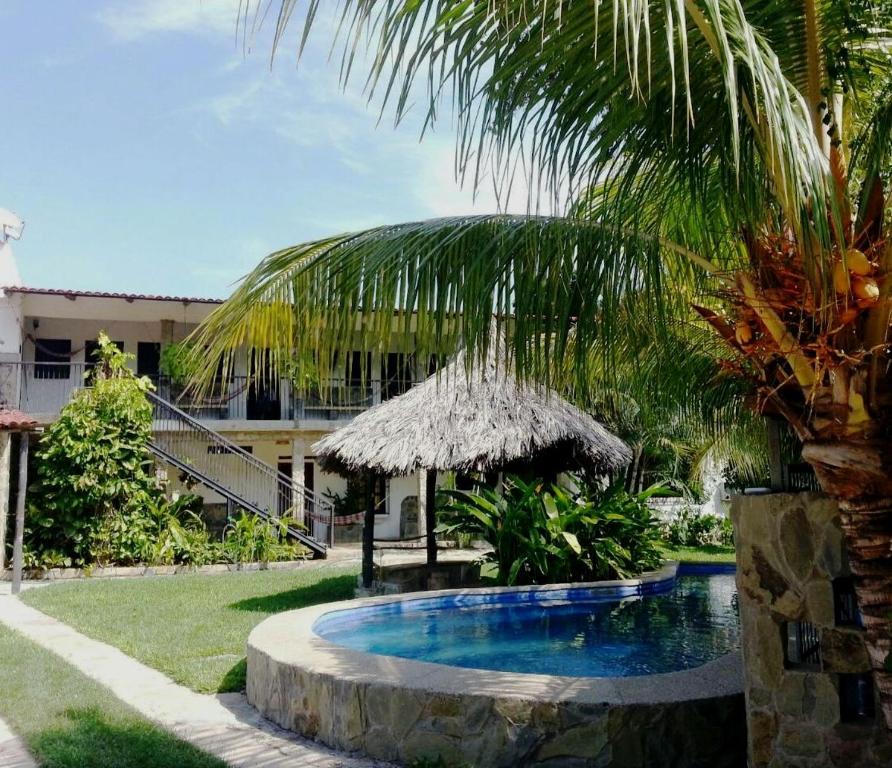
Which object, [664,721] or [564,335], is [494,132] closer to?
[564,335]

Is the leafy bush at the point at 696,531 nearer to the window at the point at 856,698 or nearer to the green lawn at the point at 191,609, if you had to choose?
the green lawn at the point at 191,609

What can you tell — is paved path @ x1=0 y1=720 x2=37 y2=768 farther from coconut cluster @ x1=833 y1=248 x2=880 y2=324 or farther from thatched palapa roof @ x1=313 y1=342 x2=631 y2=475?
thatched palapa roof @ x1=313 y1=342 x2=631 y2=475

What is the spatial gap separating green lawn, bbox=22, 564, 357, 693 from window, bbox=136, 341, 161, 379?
9232 mm

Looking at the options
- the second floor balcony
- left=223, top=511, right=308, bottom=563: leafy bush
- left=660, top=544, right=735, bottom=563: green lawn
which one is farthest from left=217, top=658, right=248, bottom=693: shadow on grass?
the second floor balcony

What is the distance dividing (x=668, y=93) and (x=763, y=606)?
8.97 feet

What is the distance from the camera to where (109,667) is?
301 inches

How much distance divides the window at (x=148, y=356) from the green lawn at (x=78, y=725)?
15.8 meters

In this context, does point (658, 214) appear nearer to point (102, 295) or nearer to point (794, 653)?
point (794, 653)

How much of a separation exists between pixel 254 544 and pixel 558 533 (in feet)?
23.5

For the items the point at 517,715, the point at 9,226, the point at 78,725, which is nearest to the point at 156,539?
the point at 78,725

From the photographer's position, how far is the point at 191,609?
1082 cm

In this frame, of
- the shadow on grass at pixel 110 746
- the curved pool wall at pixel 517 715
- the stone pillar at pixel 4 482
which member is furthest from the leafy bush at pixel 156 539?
the curved pool wall at pixel 517 715

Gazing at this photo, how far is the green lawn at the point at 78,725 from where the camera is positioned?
4.82 meters

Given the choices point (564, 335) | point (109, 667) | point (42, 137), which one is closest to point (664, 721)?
point (564, 335)
